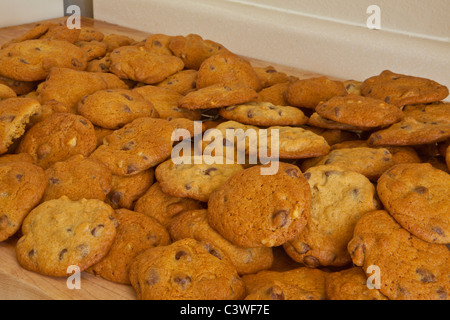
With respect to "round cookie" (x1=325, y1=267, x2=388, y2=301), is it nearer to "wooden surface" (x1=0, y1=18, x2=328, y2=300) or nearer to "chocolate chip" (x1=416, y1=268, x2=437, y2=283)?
"chocolate chip" (x1=416, y1=268, x2=437, y2=283)

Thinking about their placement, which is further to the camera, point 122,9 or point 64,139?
point 122,9

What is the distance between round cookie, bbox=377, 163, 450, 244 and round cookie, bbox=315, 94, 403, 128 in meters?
0.23

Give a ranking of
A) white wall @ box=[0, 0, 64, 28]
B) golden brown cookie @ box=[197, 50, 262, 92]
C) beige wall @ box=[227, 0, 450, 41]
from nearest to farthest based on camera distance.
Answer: golden brown cookie @ box=[197, 50, 262, 92]
beige wall @ box=[227, 0, 450, 41]
white wall @ box=[0, 0, 64, 28]

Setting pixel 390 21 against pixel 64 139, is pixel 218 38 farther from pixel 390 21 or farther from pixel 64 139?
pixel 64 139

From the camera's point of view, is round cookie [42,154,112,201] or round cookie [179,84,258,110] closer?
round cookie [42,154,112,201]

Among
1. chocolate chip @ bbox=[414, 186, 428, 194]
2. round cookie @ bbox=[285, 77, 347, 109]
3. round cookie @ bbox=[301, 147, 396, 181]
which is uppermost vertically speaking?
round cookie @ bbox=[285, 77, 347, 109]

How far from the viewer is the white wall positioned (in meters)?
2.90

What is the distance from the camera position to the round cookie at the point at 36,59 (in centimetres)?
173

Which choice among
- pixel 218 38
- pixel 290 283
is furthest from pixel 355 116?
pixel 218 38

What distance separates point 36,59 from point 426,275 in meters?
1.49

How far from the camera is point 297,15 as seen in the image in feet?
8.87

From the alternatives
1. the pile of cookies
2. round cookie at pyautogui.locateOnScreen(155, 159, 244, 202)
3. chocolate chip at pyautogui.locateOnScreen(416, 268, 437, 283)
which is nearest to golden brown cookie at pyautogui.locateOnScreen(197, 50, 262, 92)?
the pile of cookies

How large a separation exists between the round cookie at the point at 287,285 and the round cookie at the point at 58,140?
0.63 metres

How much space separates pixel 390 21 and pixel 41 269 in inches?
81.8
